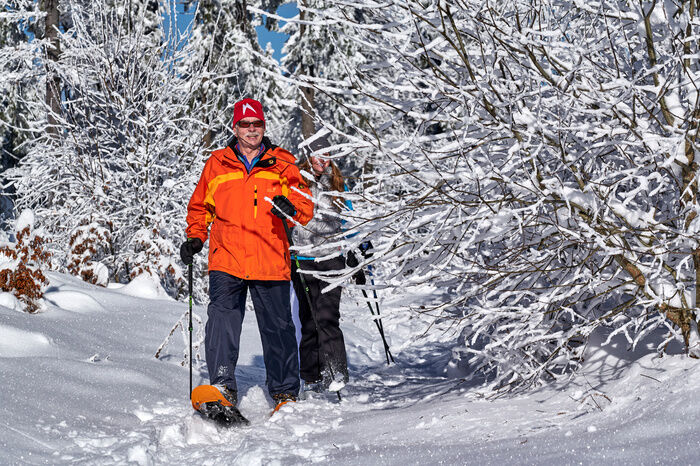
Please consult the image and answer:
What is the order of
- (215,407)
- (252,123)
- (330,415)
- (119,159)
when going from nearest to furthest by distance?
(215,407)
(330,415)
(252,123)
(119,159)

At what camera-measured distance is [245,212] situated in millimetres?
4426

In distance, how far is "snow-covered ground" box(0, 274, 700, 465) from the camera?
8.12 ft

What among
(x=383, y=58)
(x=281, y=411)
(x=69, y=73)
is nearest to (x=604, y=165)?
(x=383, y=58)

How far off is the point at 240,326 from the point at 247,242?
0.58 meters

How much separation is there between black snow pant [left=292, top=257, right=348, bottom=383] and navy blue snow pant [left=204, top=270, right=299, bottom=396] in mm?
474

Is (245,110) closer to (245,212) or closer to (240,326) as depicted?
(245,212)

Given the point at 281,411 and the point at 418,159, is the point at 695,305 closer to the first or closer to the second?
the point at 418,159

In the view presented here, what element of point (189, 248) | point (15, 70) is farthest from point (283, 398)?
point (15, 70)

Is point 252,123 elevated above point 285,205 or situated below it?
above

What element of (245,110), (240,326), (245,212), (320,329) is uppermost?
(245,110)

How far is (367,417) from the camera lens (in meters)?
3.96

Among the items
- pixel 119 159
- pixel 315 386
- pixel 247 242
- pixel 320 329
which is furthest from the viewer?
pixel 119 159

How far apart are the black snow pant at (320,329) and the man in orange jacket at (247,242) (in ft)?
1.64

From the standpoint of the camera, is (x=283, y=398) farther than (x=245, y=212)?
Yes
